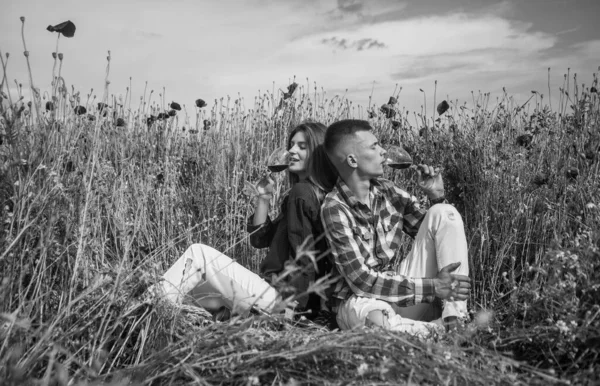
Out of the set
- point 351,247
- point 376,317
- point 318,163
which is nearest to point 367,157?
point 318,163

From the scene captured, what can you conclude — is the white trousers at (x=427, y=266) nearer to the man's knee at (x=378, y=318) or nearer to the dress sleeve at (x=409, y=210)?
the man's knee at (x=378, y=318)

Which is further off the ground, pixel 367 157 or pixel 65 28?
pixel 65 28

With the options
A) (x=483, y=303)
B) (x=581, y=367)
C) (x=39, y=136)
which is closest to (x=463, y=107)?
(x=483, y=303)

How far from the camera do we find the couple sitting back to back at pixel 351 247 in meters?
2.57

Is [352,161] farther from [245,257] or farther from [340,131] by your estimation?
[245,257]

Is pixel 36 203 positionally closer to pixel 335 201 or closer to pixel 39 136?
pixel 39 136

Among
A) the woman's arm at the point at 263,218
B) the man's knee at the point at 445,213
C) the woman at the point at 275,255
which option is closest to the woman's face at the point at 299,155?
the woman at the point at 275,255

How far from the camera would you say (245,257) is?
3578 millimetres

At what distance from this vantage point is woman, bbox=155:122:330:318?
269cm

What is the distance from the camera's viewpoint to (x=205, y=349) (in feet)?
6.13

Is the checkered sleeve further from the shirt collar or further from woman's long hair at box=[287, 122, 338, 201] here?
woman's long hair at box=[287, 122, 338, 201]

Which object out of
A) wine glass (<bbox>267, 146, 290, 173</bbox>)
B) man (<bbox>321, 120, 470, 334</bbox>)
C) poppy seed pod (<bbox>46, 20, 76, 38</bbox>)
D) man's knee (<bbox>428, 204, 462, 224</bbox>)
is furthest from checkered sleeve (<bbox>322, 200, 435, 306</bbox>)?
poppy seed pod (<bbox>46, 20, 76, 38</bbox>)

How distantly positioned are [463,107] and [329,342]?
9.85 ft

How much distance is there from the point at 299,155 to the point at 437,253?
2.68 feet
